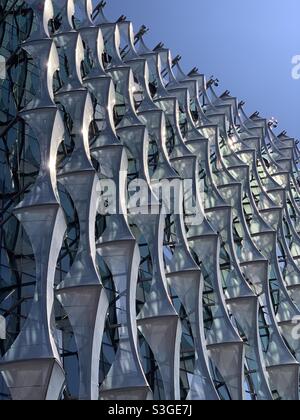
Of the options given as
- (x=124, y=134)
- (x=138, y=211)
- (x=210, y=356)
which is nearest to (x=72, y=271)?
(x=138, y=211)

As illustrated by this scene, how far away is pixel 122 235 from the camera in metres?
25.8

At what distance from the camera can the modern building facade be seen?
21.8m

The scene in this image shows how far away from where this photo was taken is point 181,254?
100.0 feet

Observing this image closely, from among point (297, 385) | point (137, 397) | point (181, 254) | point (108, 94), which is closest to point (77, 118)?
point (108, 94)

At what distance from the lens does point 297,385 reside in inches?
1303

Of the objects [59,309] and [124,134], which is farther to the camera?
[124,134]

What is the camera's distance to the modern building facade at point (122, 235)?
71.5ft

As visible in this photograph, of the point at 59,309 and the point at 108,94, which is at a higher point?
the point at 108,94
